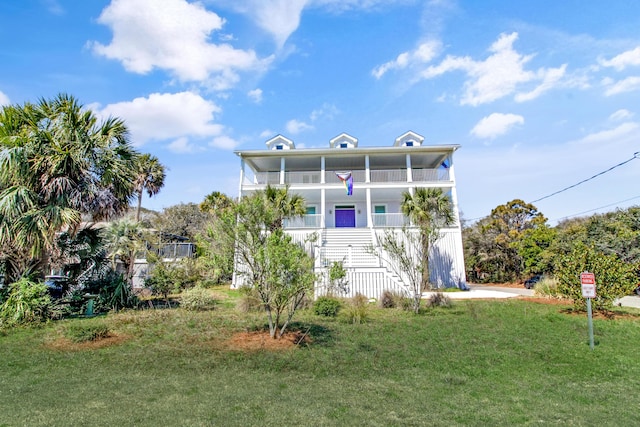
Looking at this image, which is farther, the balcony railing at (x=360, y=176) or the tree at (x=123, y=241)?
the balcony railing at (x=360, y=176)

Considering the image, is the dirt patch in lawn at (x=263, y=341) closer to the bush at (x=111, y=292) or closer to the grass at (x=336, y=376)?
the grass at (x=336, y=376)

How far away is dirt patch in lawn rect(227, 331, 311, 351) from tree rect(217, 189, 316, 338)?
0.22 m

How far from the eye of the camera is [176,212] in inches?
1208

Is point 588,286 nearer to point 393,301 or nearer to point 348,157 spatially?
point 393,301

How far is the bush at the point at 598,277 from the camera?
9422mm

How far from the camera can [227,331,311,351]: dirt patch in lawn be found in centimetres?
686

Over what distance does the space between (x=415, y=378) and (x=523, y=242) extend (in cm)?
2367

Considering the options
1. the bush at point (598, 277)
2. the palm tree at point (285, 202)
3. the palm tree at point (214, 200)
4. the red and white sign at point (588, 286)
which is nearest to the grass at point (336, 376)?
the bush at point (598, 277)

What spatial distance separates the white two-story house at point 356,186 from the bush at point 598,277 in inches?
279

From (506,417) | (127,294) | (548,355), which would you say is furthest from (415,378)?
(127,294)

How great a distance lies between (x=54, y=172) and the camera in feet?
30.4

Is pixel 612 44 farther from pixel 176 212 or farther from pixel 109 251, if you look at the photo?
pixel 176 212

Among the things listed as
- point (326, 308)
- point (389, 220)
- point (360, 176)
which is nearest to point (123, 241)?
A: point (326, 308)

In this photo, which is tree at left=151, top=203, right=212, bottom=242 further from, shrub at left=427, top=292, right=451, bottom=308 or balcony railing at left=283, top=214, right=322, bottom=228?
shrub at left=427, top=292, right=451, bottom=308
